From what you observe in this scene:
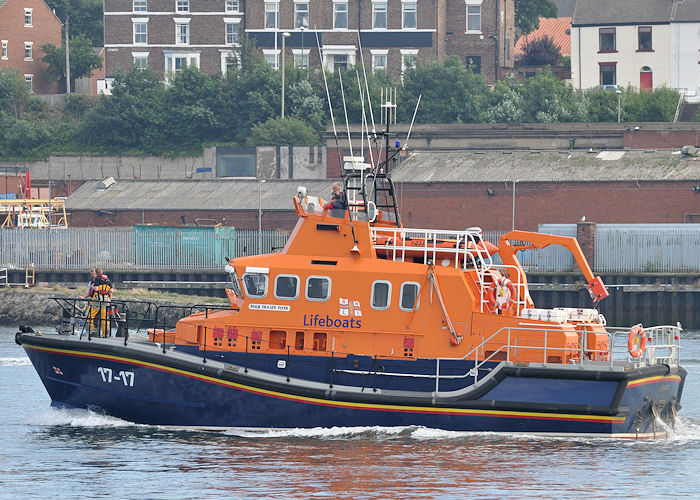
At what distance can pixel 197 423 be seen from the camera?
69.1 ft

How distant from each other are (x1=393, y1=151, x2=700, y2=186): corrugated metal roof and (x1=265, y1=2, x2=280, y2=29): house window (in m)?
21.7

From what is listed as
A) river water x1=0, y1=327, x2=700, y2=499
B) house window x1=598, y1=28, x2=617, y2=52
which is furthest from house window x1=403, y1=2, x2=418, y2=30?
river water x1=0, y1=327, x2=700, y2=499

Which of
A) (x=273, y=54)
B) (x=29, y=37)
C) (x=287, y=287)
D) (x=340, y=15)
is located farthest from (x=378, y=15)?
(x=287, y=287)

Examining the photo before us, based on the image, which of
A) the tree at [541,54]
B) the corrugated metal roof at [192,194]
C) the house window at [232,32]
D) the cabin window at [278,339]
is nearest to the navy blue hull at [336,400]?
the cabin window at [278,339]

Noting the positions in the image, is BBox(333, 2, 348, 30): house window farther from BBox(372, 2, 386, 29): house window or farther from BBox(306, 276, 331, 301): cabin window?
BBox(306, 276, 331, 301): cabin window

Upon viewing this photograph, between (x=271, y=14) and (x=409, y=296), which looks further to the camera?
(x=271, y=14)

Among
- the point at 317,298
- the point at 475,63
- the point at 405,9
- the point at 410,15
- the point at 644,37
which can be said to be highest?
the point at 405,9

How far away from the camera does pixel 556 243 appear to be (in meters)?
21.4

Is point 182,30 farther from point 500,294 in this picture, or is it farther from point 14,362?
point 500,294

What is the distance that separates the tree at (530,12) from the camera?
84.2 metres

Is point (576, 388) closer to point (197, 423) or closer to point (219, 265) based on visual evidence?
point (197, 423)

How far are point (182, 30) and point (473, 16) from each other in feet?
57.0

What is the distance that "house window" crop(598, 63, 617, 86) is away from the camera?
72375 millimetres

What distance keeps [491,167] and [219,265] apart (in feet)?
41.2
